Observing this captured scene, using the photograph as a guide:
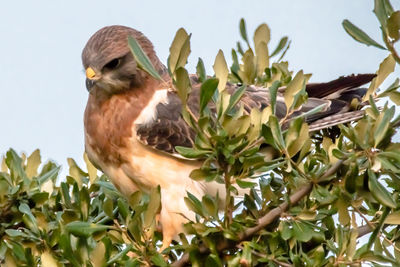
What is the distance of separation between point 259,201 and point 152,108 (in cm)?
90

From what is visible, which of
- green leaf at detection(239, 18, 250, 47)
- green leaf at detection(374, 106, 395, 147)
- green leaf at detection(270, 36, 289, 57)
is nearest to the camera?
green leaf at detection(374, 106, 395, 147)

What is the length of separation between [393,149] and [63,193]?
150 centimetres

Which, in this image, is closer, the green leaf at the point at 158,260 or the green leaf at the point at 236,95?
the green leaf at the point at 236,95

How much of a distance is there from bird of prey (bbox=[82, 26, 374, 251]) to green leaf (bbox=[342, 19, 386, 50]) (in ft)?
3.10

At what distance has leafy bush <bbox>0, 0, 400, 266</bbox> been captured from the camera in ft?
7.68

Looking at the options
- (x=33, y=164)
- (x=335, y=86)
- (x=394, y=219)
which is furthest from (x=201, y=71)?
(x=335, y=86)

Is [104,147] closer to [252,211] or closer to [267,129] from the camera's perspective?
[252,211]

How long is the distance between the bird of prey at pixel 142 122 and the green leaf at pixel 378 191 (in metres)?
1.08

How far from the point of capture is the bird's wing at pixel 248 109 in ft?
11.2

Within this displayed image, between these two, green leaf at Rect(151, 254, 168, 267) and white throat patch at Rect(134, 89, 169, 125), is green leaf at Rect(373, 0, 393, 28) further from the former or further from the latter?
white throat patch at Rect(134, 89, 169, 125)

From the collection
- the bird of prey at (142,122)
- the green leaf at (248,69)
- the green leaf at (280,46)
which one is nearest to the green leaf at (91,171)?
the bird of prey at (142,122)

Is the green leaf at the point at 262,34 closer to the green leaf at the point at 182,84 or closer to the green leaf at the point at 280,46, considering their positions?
the green leaf at the point at 280,46

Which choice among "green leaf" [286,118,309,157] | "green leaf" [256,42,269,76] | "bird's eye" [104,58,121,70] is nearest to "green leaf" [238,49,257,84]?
"green leaf" [256,42,269,76]

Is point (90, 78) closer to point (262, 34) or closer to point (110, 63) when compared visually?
point (110, 63)
